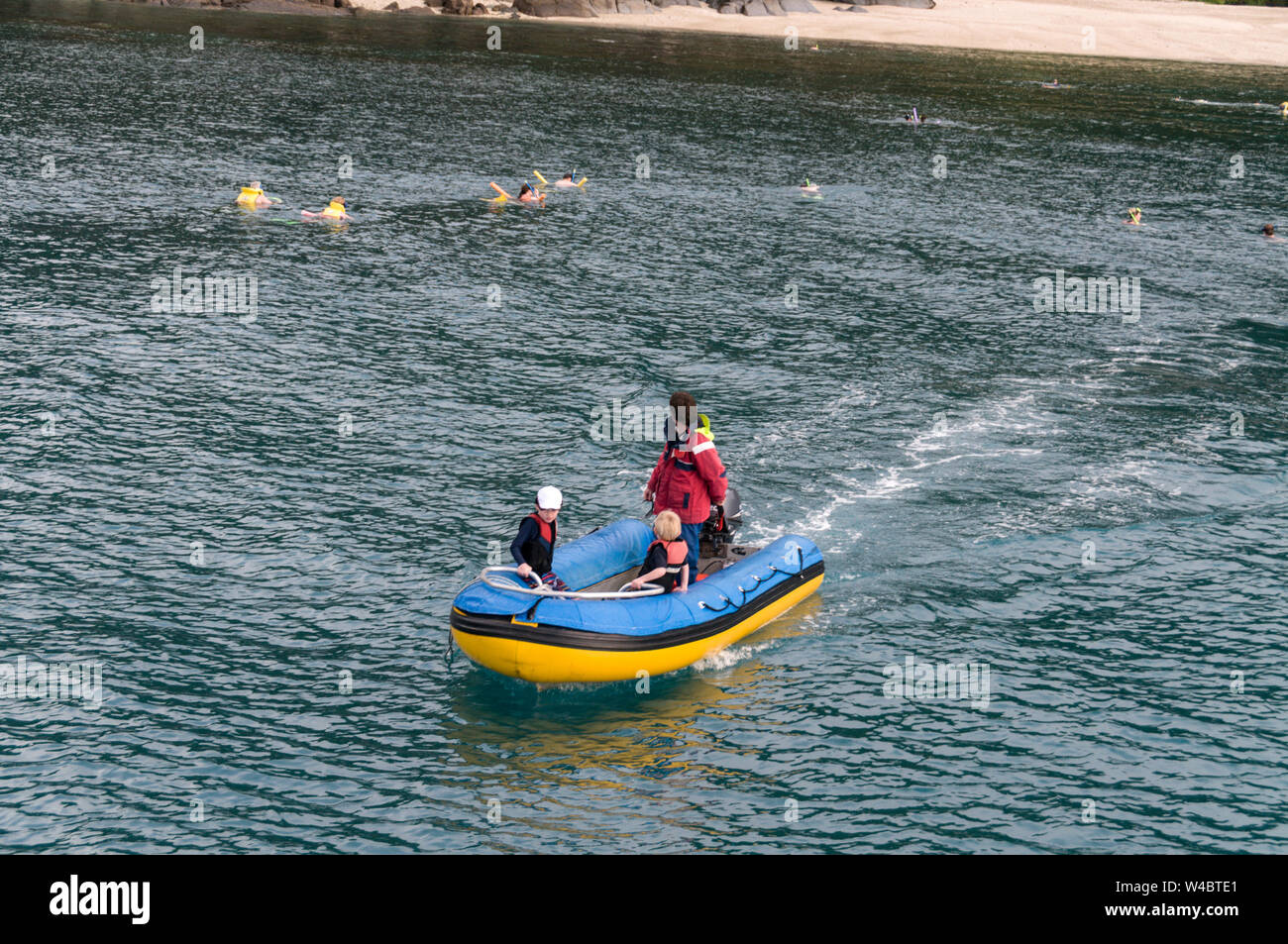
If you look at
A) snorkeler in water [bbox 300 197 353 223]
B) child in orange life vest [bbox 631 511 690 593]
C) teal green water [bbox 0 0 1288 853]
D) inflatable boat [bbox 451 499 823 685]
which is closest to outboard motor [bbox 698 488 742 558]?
inflatable boat [bbox 451 499 823 685]

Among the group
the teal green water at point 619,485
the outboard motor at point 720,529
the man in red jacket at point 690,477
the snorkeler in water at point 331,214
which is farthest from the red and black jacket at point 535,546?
the snorkeler in water at point 331,214

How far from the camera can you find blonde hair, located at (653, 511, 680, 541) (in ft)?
61.0

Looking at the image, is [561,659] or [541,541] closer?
[561,659]

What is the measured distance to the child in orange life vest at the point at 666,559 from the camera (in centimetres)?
1864

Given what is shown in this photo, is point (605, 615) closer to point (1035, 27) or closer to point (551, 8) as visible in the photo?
point (551, 8)

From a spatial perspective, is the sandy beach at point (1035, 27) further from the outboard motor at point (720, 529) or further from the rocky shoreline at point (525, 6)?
the outboard motor at point (720, 529)

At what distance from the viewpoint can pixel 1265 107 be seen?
277 feet

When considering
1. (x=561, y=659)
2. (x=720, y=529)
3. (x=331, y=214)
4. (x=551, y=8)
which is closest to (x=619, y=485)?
(x=720, y=529)

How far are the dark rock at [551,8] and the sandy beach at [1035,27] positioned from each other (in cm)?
91

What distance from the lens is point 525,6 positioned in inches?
4712

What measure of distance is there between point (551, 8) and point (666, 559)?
110704 millimetres

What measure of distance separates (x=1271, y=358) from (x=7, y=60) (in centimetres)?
6610

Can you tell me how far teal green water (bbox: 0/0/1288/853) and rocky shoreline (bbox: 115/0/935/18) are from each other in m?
54.3
